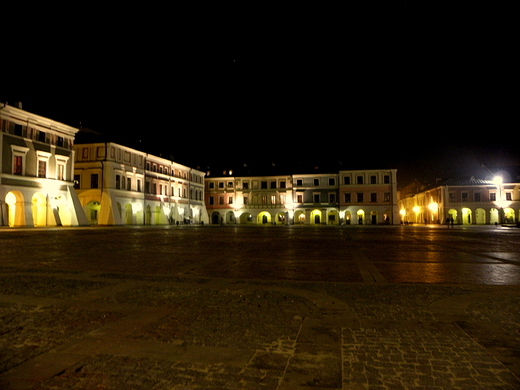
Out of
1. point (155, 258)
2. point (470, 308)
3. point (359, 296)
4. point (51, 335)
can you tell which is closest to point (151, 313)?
point (51, 335)

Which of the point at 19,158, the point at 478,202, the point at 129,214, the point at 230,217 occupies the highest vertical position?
the point at 19,158

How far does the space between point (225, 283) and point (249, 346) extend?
3.97 m

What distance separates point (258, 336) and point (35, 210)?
43.6 metres

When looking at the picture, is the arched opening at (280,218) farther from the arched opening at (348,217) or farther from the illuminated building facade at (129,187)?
the illuminated building facade at (129,187)

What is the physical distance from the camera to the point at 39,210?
40969 mm

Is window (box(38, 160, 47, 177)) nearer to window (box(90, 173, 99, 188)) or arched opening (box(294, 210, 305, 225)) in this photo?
window (box(90, 173, 99, 188))

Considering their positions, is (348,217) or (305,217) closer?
(348,217)

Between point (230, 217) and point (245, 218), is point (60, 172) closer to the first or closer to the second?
point (230, 217)

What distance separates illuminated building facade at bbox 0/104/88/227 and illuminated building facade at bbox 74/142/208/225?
500 centimetres

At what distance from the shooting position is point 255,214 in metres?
75.0

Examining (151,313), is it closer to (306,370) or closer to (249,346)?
(249,346)

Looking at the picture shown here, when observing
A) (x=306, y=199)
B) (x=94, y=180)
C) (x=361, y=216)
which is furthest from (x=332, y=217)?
(x=94, y=180)

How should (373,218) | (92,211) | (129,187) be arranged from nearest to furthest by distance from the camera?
(92,211)
(129,187)
(373,218)

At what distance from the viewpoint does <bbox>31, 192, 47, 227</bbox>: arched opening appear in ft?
134
